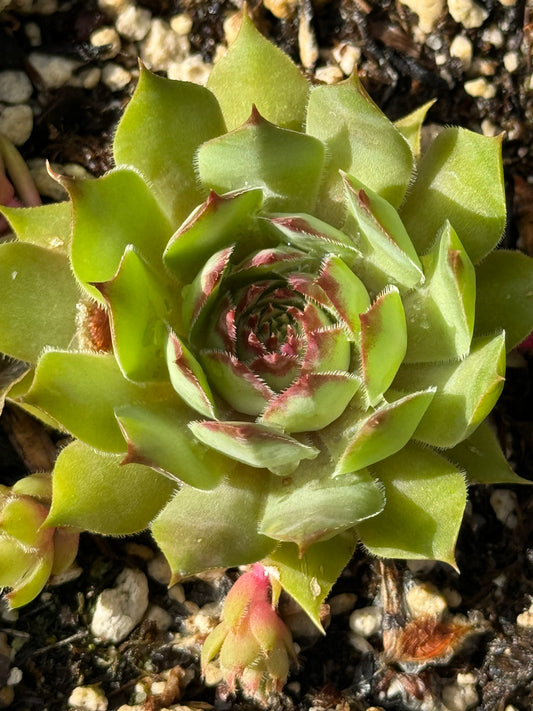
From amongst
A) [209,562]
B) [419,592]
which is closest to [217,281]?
[209,562]

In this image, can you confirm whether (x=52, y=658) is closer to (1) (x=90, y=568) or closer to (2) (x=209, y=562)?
(1) (x=90, y=568)

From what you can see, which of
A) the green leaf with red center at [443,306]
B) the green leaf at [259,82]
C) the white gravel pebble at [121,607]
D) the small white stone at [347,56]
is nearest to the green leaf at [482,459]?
the green leaf with red center at [443,306]

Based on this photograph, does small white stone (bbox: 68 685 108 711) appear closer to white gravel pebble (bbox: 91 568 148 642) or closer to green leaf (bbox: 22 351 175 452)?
white gravel pebble (bbox: 91 568 148 642)

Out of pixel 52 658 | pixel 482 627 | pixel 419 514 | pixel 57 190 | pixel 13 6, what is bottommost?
pixel 482 627

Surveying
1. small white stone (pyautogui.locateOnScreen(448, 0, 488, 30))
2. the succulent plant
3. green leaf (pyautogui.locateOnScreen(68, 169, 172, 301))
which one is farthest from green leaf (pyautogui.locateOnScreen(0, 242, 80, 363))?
small white stone (pyautogui.locateOnScreen(448, 0, 488, 30))

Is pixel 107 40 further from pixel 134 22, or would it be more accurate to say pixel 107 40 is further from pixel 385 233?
pixel 385 233

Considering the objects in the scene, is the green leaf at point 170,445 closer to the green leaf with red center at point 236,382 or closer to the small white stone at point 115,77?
the green leaf with red center at point 236,382

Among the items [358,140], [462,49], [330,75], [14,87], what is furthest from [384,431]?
[14,87]
